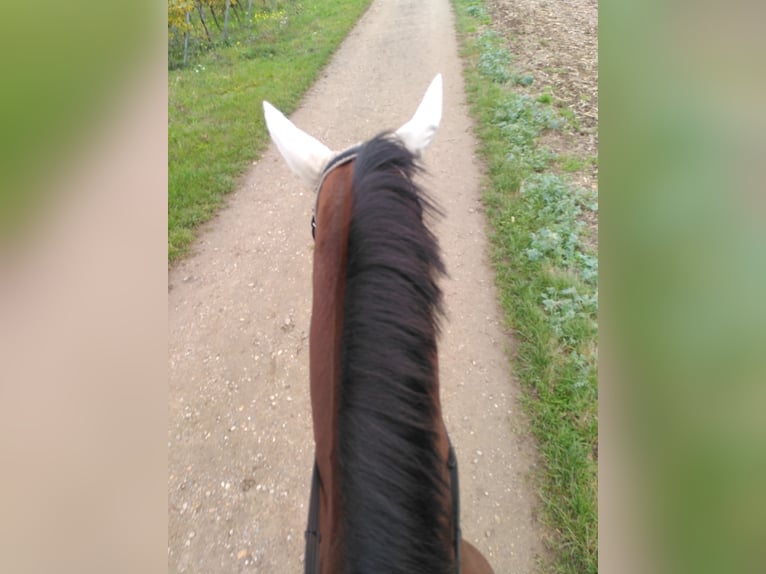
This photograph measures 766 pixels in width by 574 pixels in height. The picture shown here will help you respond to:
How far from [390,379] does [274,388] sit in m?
1.57

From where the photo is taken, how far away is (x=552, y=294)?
227cm

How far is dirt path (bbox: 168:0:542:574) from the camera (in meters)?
1.64

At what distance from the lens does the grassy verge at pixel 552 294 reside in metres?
1.59

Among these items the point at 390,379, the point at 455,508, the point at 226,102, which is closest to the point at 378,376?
the point at 390,379

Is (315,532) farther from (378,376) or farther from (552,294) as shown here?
(552,294)

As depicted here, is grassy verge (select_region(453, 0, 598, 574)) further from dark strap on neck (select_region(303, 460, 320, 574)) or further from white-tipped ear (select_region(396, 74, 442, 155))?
dark strap on neck (select_region(303, 460, 320, 574))

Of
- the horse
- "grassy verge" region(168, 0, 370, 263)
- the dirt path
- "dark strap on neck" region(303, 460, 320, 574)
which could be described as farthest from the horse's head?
"dark strap on neck" region(303, 460, 320, 574)

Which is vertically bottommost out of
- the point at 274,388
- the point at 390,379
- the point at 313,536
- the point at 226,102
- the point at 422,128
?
the point at 274,388
